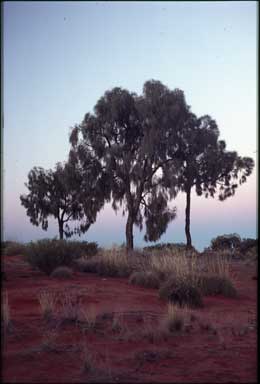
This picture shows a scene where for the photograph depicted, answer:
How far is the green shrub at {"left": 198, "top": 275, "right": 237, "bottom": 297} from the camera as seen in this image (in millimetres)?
13477

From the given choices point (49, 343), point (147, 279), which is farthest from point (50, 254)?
point (49, 343)

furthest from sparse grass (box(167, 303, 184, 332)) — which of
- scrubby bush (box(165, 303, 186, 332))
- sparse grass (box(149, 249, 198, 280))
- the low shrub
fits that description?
the low shrub

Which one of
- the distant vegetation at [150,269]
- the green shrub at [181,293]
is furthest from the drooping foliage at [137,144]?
the green shrub at [181,293]

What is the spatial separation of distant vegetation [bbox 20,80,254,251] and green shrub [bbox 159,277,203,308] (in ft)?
55.5

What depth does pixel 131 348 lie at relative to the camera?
682cm

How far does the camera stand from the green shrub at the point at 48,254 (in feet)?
53.6

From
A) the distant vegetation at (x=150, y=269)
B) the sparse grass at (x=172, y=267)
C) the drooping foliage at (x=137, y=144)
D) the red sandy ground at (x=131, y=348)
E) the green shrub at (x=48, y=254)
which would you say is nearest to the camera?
the red sandy ground at (x=131, y=348)

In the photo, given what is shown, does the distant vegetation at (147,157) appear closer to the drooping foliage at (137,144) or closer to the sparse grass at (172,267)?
the drooping foliage at (137,144)

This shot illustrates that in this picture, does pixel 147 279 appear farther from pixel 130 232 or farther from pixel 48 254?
pixel 130 232

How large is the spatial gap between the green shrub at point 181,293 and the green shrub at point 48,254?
5.73 meters

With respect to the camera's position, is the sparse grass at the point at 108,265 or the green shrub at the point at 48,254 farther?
the sparse grass at the point at 108,265

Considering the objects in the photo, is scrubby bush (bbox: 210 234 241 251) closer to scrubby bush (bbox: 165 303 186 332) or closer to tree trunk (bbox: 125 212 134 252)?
tree trunk (bbox: 125 212 134 252)

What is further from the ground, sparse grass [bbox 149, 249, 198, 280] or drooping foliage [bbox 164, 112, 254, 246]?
drooping foliage [bbox 164, 112, 254, 246]

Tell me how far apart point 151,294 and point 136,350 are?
6.04 metres
